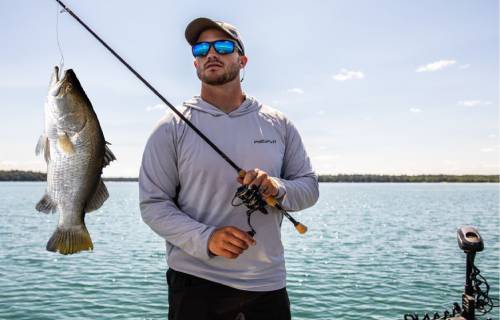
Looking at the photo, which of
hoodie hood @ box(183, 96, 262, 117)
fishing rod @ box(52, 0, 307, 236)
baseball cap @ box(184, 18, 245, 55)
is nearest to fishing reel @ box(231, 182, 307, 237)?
fishing rod @ box(52, 0, 307, 236)

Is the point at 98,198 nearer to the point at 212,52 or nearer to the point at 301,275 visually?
the point at 212,52

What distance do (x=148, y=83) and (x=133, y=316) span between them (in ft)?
30.3

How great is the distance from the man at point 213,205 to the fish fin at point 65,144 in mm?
546

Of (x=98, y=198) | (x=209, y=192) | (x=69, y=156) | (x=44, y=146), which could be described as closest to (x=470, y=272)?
(x=209, y=192)

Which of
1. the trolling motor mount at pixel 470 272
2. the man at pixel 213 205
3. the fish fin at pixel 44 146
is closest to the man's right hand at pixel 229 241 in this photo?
the man at pixel 213 205

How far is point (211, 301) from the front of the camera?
320cm

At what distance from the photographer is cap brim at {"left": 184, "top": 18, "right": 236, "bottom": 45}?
11.3 ft

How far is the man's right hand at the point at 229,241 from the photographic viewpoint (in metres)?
2.90

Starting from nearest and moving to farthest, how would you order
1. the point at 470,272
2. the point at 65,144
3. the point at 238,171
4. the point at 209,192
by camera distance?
the point at 65,144, the point at 238,171, the point at 209,192, the point at 470,272

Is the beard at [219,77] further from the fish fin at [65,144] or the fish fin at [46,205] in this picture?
the fish fin at [46,205]

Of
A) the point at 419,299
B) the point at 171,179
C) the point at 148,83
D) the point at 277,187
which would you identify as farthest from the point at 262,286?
the point at 419,299

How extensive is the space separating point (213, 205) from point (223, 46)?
3.63 ft

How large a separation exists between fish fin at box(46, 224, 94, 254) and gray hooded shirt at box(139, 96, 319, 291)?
0.42 meters

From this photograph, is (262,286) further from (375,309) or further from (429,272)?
(429,272)
